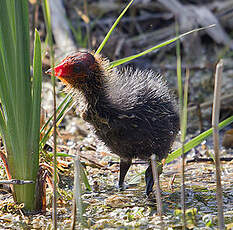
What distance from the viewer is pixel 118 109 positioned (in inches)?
125

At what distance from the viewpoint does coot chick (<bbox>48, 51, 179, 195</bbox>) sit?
3164 mm

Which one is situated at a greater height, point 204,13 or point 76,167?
point 204,13

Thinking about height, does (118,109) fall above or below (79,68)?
below

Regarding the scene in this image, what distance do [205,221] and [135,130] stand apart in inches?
33.1

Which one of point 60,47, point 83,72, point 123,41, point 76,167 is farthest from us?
point 123,41

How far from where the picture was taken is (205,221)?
2.71 m

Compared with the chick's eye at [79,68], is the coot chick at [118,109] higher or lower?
lower

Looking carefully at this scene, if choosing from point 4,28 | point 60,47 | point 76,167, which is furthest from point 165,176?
point 60,47

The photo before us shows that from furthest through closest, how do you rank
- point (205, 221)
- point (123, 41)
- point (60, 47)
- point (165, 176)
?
point (123, 41) < point (60, 47) < point (165, 176) < point (205, 221)

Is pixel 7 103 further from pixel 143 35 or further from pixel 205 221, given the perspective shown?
pixel 143 35

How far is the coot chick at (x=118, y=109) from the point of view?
3164 mm

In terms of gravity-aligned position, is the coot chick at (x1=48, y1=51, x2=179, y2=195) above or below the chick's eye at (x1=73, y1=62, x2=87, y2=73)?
below

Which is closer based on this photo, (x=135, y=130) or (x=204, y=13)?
(x=135, y=130)

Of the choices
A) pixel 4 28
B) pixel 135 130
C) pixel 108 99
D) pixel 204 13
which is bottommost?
pixel 135 130
